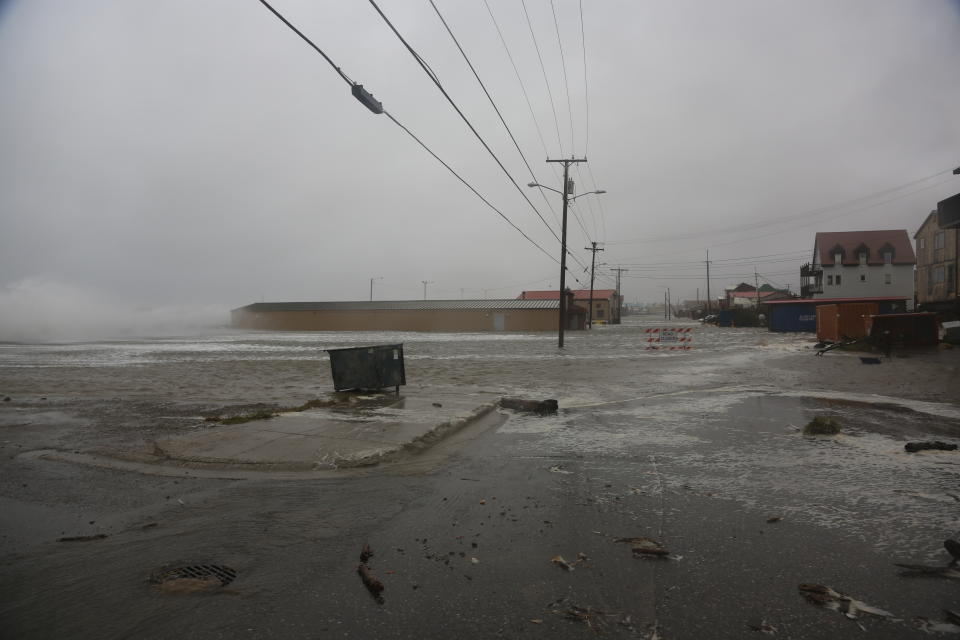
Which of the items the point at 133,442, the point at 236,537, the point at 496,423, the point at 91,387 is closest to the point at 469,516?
the point at 236,537

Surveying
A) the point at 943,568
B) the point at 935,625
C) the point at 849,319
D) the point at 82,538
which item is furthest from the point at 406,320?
the point at 935,625

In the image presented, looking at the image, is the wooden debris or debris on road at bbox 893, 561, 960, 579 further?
the wooden debris

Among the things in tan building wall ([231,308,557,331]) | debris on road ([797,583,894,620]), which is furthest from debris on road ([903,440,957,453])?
tan building wall ([231,308,557,331])

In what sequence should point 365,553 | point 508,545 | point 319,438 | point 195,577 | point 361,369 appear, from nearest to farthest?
point 195,577
point 365,553
point 508,545
point 319,438
point 361,369

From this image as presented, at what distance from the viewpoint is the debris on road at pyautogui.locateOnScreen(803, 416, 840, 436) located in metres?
8.11

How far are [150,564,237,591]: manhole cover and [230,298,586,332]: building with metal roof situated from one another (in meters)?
69.8

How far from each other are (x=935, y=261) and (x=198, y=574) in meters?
64.4

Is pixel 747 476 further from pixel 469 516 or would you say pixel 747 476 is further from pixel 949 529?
pixel 469 516

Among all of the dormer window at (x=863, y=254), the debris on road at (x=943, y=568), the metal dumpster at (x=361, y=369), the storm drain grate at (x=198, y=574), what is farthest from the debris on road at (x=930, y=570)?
the dormer window at (x=863, y=254)

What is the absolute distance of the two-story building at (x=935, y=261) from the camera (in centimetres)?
4666

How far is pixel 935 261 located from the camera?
5097 cm

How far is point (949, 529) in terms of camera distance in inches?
170

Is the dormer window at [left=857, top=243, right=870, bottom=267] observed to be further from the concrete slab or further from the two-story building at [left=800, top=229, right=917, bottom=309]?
the concrete slab

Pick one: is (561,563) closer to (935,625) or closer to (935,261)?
(935,625)
